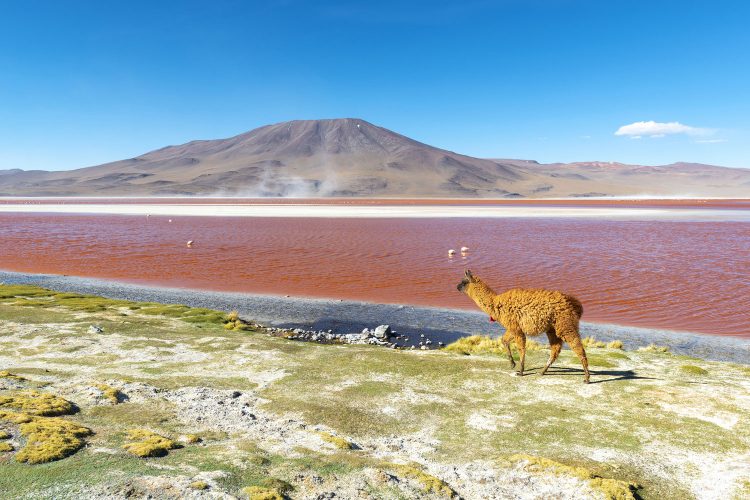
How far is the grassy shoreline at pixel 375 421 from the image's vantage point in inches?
259

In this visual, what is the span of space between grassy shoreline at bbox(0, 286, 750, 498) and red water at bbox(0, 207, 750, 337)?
1098 cm

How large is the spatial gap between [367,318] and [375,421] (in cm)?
1258

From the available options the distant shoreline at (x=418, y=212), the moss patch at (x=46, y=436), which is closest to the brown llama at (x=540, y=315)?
the moss patch at (x=46, y=436)

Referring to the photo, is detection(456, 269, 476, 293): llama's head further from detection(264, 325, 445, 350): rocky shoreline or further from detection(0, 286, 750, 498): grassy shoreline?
detection(264, 325, 445, 350): rocky shoreline

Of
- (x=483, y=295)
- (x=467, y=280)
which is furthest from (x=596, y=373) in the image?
(x=467, y=280)

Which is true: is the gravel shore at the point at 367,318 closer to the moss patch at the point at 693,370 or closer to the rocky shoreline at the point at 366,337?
the rocky shoreline at the point at 366,337

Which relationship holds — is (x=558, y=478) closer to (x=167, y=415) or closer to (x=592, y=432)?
(x=592, y=432)

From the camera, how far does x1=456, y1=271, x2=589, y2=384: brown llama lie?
34.0 feet

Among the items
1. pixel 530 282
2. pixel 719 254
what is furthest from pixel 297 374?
pixel 719 254

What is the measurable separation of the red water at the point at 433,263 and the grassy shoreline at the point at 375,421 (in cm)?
1098

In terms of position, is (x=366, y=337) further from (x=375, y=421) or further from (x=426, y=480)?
(x=426, y=480)

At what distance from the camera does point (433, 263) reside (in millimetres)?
35625

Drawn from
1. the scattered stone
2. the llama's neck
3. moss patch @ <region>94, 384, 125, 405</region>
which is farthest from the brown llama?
moss patch @ <region>94, 384, 125, 405</region>

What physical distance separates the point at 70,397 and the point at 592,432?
974cm
